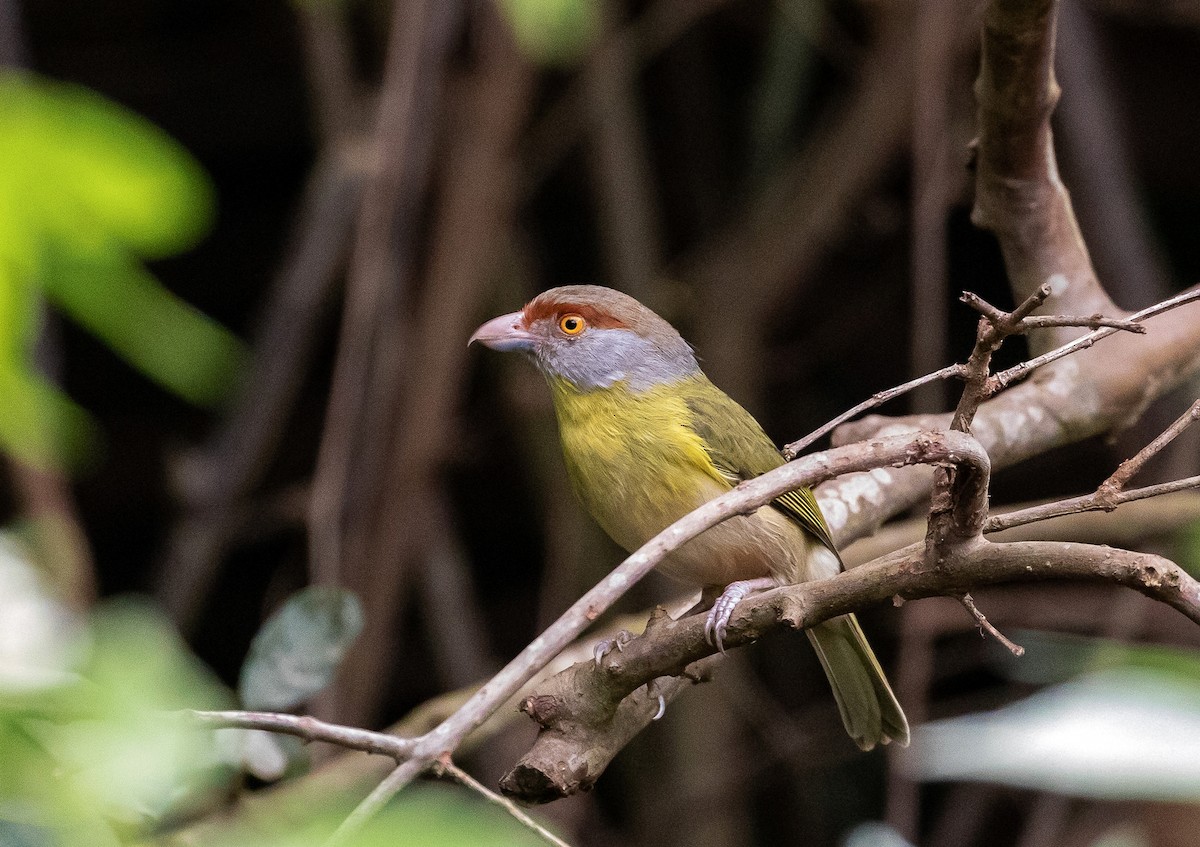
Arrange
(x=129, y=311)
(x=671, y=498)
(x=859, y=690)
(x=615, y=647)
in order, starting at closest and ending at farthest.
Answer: (x=615, y=647) → (x=129, y=311) → (x=671, y=498) → (x=859, y=690)

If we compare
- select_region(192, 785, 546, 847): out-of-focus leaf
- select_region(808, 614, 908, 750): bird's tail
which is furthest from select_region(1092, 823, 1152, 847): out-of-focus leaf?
select_region(192, 785, 546, 847): out-of-focus leaf

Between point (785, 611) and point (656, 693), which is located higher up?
point (785, 611)

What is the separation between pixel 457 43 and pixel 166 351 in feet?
8.01

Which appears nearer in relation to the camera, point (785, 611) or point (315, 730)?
point (315, 730)

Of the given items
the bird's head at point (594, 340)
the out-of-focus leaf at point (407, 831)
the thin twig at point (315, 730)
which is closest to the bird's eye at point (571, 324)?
the bird's head at point (594, 340)

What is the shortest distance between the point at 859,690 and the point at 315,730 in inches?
64.1

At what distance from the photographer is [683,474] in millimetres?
2680

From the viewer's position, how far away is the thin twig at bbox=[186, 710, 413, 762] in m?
1.35

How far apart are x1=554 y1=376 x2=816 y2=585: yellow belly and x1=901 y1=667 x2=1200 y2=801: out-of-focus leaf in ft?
2.30

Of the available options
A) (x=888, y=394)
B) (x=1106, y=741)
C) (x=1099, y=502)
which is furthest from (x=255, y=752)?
(x=1099, y=502)

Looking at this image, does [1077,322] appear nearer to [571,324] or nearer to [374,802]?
[374,802]

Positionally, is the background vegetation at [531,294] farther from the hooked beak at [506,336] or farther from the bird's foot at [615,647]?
the bird's foot at [615,647]

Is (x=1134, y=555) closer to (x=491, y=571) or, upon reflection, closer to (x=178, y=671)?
(x=178, y=671)

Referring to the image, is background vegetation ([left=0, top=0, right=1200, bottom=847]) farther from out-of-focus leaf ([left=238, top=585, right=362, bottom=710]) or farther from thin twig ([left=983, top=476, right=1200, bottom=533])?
thin twig ([left=983, top=476, right=1200, bottom=533])
